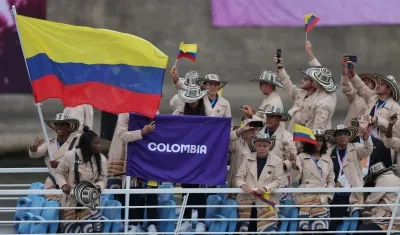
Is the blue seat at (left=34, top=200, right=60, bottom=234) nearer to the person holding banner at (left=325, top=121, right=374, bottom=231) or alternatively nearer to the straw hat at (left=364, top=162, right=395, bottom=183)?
the person holding banner at (left=325, top=121, right=374, bottom=231)

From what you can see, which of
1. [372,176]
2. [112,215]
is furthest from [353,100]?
[112,215]

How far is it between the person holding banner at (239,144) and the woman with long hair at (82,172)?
61.0 inches

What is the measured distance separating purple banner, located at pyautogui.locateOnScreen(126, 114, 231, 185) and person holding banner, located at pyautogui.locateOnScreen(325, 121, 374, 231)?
1.32 m

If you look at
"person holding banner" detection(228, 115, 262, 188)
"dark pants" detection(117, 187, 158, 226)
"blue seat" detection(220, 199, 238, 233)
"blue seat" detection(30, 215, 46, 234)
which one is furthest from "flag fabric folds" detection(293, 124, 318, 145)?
"blue seat" detection(30, 215, 46, 234)

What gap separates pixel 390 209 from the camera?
13.4 metres

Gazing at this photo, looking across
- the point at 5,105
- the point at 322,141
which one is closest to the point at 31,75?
the point at 322,141

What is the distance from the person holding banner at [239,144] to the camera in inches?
534

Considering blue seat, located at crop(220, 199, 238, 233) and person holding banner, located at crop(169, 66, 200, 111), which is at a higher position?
person holding banner, located at crop(169, 66, 200, 111)

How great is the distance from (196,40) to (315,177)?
679 centimetres

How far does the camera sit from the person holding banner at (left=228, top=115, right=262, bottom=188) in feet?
44.5

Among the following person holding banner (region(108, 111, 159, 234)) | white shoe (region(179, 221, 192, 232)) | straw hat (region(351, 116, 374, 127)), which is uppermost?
straw hat (region(351, 116, 374, 127))

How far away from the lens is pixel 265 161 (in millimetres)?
13320

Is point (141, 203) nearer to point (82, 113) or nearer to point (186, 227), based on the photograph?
point (186, 227)

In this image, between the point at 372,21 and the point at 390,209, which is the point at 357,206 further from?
the point at 372,21
